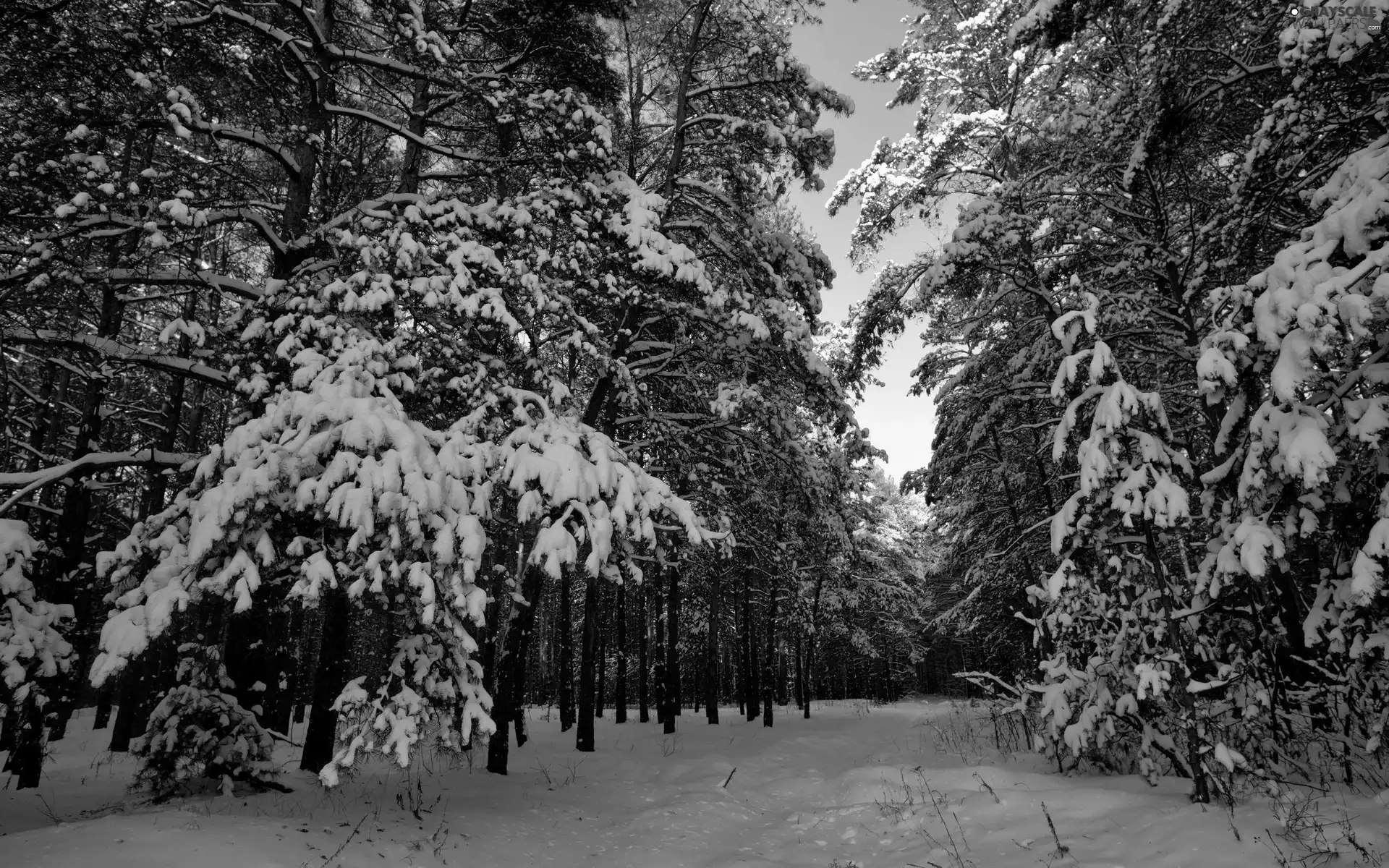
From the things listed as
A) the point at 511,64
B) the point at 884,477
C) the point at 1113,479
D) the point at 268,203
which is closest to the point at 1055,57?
the point at 1113,479

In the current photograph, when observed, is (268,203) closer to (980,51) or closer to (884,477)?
(980,51)

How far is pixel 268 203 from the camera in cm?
702

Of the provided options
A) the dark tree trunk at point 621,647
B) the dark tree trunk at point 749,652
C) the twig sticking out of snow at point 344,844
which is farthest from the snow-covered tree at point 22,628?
the dark tree trunk at point 749,652

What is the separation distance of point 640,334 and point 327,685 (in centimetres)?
818

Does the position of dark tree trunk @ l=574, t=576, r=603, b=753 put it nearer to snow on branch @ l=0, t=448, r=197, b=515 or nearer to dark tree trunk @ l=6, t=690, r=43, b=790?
dark tree trunk @ l=6, t=690, r=43, b=790

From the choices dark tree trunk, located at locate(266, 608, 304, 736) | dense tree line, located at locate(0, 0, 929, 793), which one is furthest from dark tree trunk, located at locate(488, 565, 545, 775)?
dark tree trunk, located at locate(266, 608, 304, 736)

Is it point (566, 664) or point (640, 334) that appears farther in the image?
point (566, 664)

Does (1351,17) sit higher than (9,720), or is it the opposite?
(1351,17)

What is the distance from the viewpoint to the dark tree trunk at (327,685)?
695 cm

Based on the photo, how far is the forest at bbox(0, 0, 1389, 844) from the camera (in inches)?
171

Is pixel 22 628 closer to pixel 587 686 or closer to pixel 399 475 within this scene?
pixel 399 475

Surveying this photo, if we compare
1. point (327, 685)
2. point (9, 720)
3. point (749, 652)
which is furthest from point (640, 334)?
point (749, 652)

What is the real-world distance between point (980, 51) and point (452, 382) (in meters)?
11.5

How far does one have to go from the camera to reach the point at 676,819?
27.0 feet
